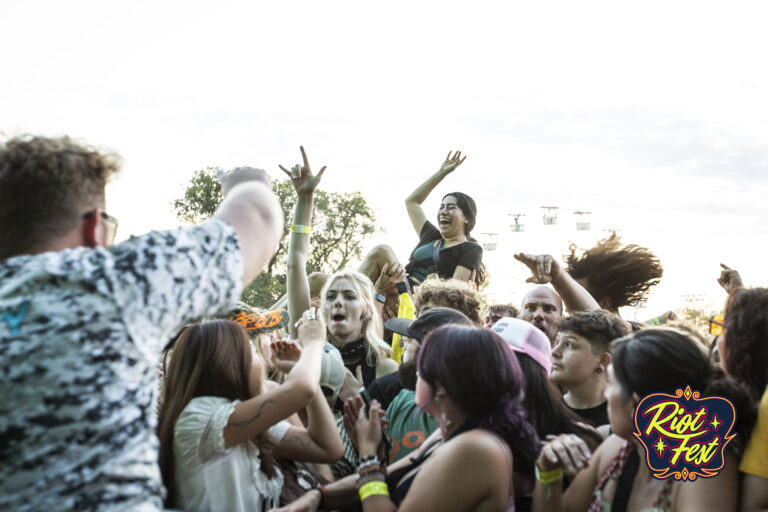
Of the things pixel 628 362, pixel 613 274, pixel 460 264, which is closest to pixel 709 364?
pixel 628 362

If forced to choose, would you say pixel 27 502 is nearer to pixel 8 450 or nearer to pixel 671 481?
pixel 8 450

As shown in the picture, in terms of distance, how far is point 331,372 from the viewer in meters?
4.14

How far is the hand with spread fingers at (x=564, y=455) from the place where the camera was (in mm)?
2465

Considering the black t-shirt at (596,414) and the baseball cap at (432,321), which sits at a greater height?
the baseball cap at (432,321)

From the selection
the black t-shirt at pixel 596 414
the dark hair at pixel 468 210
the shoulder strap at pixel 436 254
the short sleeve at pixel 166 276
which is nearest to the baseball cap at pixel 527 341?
the black t-shirt at pixel 596 414

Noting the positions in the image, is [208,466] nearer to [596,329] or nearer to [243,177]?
[243,177]

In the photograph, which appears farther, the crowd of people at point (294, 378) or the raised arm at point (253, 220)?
the raised arm at point (253, 220)

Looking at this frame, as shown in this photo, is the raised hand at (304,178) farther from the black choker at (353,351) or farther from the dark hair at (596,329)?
the dark hair at (596,329)

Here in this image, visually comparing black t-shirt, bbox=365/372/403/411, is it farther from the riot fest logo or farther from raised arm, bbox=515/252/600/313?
the riot fest logo

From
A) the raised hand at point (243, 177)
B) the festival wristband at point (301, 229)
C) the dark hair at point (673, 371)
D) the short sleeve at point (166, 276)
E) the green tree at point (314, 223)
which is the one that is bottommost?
the green tree at point (314, 223)

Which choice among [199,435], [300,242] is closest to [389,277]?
[300,242]

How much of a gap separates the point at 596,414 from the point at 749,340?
47.5 inches

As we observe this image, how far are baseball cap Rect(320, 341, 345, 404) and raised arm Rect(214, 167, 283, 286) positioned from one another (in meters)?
2.33

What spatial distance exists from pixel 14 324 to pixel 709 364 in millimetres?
2343
